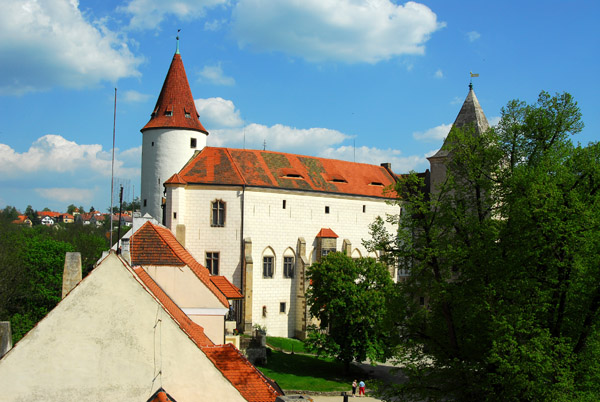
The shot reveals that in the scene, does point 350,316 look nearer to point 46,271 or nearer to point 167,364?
point 167,364

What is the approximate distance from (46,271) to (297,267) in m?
27.3

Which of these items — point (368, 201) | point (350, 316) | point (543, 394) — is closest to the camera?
point (543, 394)

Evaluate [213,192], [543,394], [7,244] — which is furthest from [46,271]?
[543,394]

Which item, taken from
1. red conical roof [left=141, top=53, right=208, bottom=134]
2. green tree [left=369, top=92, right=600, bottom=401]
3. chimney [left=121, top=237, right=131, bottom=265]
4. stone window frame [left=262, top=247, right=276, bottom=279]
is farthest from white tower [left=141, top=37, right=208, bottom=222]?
green tree [left=369, top=92, right=600, bottom=401]

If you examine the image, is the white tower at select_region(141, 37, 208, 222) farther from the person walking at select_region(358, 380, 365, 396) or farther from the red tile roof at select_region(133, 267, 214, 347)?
the red tile roof at select_region(133, 267, 214, 347)

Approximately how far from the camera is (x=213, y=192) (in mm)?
43406

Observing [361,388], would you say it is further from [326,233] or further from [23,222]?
[23,222]

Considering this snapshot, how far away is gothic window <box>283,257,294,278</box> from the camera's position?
4603cm

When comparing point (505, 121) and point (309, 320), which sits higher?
point (505, 121)

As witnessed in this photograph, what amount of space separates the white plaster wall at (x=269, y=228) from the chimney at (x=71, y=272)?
26896mm

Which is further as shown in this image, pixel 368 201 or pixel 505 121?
pixel 368 201

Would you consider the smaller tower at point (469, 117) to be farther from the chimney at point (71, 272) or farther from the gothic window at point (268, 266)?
the chimney at point (71, 272)

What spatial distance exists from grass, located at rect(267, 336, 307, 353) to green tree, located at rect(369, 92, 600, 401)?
2334 centimetres

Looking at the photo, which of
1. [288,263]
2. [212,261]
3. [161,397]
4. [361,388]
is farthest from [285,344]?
[161,397]
